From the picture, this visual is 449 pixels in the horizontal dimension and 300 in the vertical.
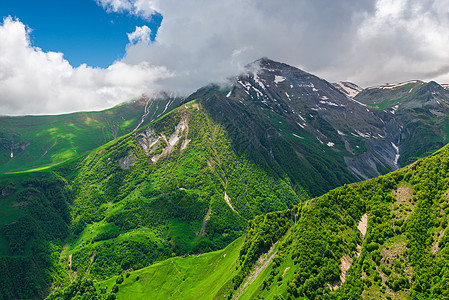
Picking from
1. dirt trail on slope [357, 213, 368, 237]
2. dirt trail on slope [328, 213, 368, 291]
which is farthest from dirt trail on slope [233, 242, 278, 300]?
dirt trail on slope [357, 213, 368, 237]

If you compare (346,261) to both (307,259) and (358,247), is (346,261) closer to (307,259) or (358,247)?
(358,247)

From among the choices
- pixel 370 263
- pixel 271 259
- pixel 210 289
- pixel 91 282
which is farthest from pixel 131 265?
pixel 370 263

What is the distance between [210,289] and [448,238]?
92260mm

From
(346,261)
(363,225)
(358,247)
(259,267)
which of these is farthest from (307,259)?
(363,225)

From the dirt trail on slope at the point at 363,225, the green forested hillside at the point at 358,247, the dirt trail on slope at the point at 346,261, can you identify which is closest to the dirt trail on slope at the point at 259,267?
the green forested hillside at the point at 358,247

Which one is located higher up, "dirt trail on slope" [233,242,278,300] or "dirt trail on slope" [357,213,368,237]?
"dirt trail on slope" [233,242,278,300]

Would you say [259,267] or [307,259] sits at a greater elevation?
[307,259]

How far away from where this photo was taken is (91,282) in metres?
150

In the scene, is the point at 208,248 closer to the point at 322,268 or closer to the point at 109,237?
the point at 109,237

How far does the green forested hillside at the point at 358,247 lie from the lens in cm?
6544

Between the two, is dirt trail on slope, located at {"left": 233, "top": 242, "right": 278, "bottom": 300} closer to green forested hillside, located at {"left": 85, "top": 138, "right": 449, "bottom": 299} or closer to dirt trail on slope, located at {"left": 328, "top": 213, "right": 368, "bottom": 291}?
green forested hillside, located at {"left": 85, "top": 138, "right": 449, "bottom": 299}

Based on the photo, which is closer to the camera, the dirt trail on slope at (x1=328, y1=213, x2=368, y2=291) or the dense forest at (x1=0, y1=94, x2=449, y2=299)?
the dense forest at (x1=0, y1=94, x2=449, y2=299)

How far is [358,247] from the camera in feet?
268

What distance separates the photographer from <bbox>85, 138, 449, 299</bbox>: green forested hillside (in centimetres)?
6544
